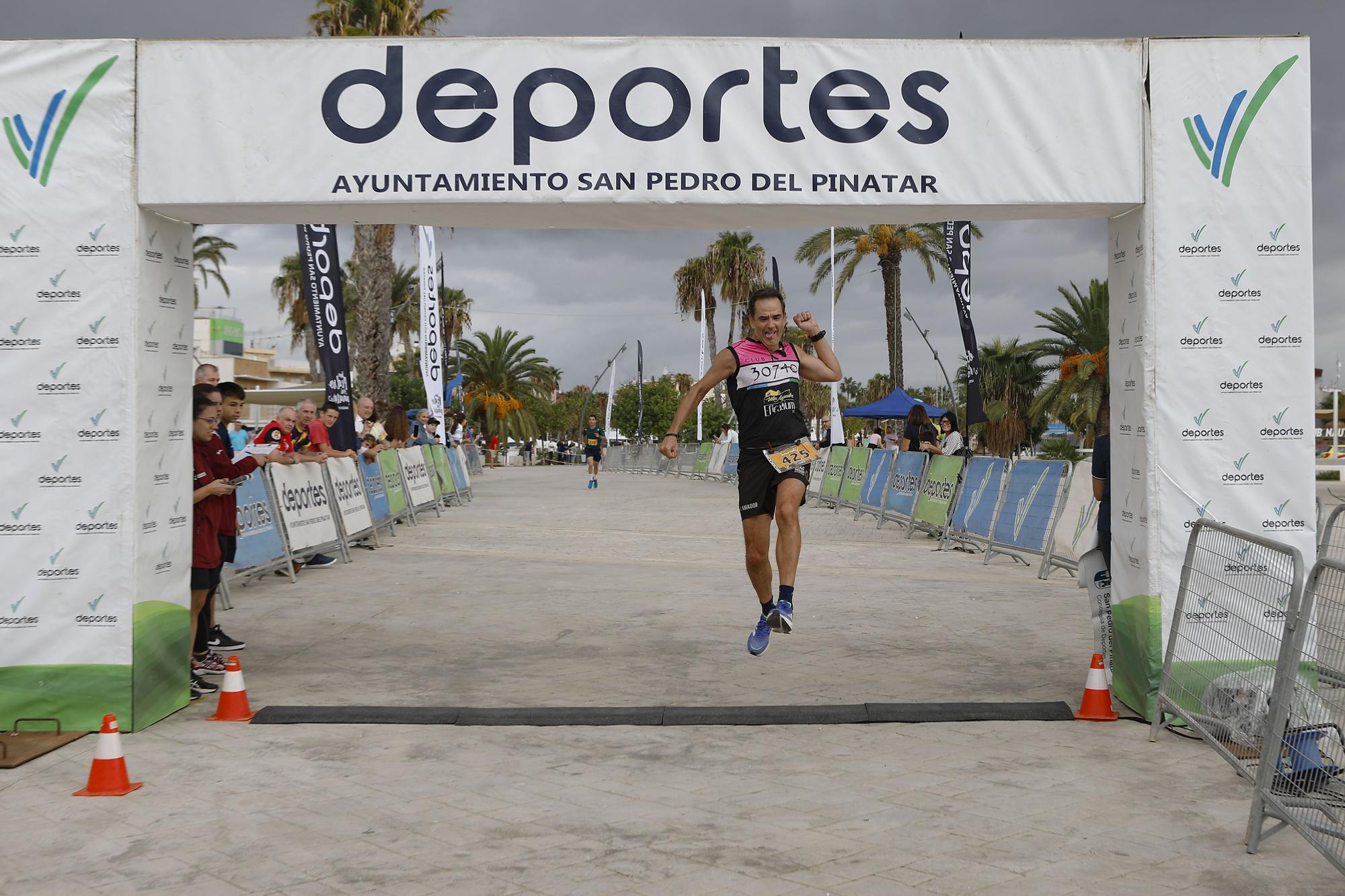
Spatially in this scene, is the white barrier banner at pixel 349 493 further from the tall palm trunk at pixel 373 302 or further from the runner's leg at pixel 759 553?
the tall palm trunk at pixel 373 302

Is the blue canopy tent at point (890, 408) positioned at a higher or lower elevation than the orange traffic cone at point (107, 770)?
higher

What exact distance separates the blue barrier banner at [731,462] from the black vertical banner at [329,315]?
19327mm

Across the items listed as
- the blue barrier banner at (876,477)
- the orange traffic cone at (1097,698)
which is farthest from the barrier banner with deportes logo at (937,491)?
the orange traffic cone at (1097,698)

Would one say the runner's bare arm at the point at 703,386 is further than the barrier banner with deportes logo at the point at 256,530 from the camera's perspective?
No

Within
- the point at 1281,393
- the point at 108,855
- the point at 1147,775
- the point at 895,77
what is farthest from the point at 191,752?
the point at 1281,393

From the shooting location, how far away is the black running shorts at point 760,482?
6.70 m

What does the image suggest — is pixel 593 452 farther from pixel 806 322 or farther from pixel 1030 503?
pixel 806 322

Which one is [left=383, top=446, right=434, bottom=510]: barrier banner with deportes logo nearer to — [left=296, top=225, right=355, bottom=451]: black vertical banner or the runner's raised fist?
[left=296, top=225, right=355, bottom=451]: black vertical banner

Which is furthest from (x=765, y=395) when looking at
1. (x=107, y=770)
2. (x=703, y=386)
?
(x=107, y=770)

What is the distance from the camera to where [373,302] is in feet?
88.8

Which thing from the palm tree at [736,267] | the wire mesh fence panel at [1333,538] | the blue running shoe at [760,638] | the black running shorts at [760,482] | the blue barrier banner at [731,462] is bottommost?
the blue barrier banner at [731,462]

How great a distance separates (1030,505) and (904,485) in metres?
4.79

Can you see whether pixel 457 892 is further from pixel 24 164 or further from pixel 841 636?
pixel 841 636

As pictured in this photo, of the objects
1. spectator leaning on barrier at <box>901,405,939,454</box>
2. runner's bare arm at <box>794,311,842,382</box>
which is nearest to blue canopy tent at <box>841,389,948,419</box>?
spectator leaning on barrier at <box>901,405,939,454</box>
